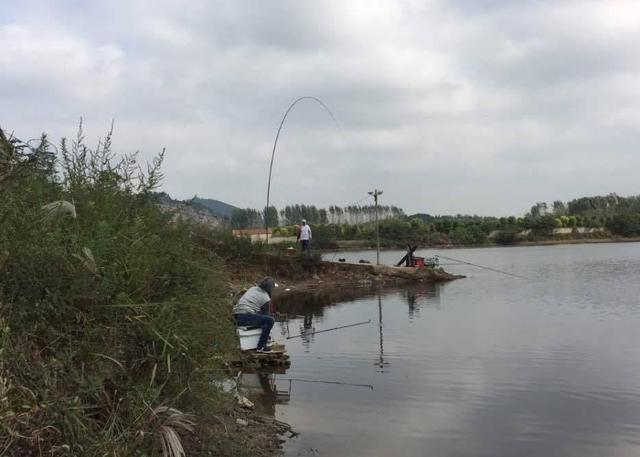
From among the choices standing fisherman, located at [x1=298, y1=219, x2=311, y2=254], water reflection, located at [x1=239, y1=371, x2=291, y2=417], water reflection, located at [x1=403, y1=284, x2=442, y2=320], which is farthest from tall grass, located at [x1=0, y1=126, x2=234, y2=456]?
standing fisherman, located at [x1=298, y1=219, x2=311, y2=254]

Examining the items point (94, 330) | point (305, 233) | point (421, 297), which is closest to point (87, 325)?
point (94, 330)

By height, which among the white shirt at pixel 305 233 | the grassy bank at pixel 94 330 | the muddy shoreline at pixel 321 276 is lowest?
the muddy shoreline at pixel 321 276

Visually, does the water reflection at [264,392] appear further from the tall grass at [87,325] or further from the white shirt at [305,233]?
the white shirt at [305,233]

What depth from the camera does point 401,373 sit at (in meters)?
10.6

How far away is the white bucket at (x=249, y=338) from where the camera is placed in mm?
10453

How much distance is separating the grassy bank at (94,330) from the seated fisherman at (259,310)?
14.8 ft

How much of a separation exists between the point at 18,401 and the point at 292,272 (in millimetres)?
23283

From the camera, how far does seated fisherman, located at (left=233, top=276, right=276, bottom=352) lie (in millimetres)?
10438

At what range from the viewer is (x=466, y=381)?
10070mm

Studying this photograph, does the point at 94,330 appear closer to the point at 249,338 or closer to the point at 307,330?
the point at 249,338

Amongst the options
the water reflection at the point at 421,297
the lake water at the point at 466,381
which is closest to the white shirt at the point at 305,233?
the water reflection at the point at 421,297

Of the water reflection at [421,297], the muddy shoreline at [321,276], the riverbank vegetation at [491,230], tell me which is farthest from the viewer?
the riverbank vegetation at [491,230]

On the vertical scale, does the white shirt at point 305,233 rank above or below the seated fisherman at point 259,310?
above

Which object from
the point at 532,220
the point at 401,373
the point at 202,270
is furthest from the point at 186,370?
the point at 532,220
